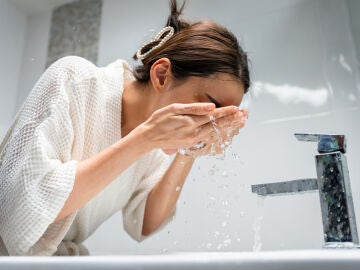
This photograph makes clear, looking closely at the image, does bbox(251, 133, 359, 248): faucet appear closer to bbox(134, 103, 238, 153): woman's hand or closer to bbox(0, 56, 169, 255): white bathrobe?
bbox(134, 103, 238, 153): woman's hand

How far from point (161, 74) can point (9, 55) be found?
100cm

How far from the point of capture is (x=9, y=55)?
1549 mm

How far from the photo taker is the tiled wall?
146 centimetres

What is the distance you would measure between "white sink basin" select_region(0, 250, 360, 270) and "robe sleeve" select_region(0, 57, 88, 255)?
0.29m

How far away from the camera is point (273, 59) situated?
44.5 inches

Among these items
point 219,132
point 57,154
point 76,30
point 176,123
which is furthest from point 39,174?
point 76,30

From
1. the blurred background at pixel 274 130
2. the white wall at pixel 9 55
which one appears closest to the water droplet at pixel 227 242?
the blurred background at pixel 274 130

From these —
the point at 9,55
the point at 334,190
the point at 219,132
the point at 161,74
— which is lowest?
the point at 334,190

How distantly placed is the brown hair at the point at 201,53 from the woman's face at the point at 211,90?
0.04 ft

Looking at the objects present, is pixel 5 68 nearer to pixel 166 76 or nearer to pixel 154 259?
Result: pixel 166 76

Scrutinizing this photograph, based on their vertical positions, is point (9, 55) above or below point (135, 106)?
above

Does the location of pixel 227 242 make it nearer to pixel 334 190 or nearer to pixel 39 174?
pixel 334 190

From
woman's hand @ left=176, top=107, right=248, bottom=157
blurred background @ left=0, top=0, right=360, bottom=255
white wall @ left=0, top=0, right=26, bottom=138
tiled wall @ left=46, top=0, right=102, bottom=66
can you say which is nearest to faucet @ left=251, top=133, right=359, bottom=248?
woman's hand @ left=176, top=107, right=248, bottom=157

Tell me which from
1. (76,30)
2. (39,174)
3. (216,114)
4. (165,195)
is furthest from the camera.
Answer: (76,30)
